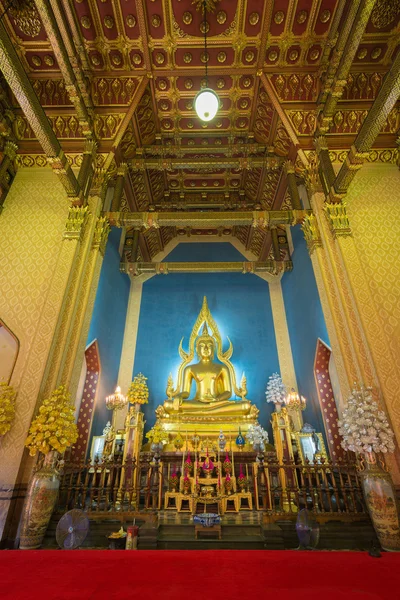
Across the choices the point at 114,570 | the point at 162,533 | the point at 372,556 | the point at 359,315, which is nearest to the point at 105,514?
the point at 162,533

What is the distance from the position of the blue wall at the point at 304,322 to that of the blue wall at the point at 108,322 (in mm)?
5907

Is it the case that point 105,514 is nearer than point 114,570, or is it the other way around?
point 114,570

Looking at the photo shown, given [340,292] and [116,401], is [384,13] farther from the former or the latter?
[116,401]

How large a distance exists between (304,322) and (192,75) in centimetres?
755

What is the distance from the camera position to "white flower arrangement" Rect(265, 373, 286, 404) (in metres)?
9.47

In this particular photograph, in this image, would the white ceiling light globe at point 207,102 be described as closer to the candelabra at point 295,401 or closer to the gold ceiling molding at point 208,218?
the gold ceiling molding at point 208,218

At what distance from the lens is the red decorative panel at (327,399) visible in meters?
7.45

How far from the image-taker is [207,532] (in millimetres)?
3969

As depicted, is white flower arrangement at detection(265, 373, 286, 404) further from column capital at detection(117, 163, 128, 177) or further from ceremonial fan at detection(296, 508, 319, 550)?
column capital at detection(117, 163, 128, 177)

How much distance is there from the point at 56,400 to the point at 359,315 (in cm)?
535

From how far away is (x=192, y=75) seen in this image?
8023 mm

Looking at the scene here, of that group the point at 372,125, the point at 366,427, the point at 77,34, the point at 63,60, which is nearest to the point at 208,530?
the point at 366,427

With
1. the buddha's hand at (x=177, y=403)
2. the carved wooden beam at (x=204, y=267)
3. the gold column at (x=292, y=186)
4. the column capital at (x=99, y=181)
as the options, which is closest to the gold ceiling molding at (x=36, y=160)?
the column capital at (x=99, y=181)

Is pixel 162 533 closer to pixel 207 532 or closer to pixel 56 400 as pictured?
pixel 207 532
